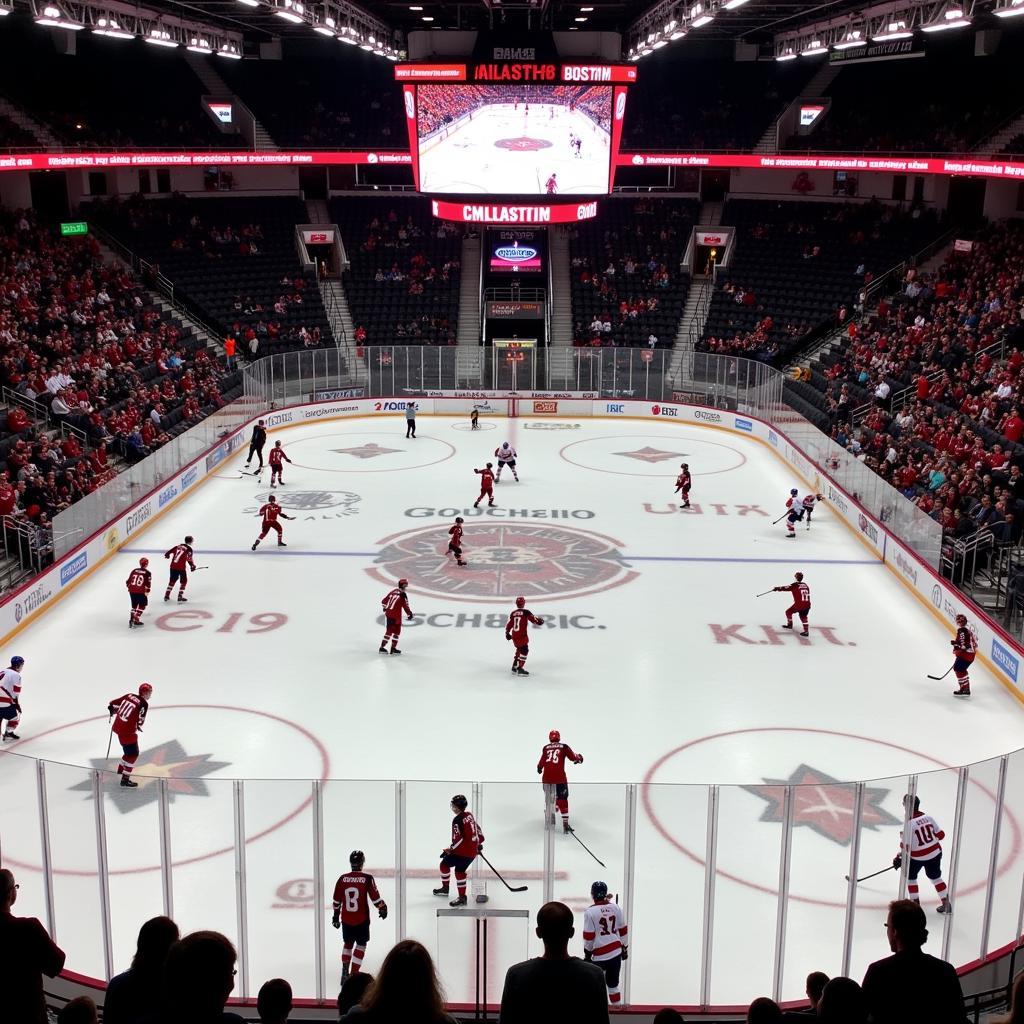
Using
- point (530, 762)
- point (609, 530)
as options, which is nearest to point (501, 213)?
point (609, 530)

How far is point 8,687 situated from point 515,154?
78.4 ft

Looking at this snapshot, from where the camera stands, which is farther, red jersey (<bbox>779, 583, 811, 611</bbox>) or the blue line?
the blue line

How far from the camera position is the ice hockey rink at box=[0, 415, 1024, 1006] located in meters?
8.85

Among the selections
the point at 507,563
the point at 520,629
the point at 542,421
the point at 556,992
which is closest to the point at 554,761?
the point at 520,629

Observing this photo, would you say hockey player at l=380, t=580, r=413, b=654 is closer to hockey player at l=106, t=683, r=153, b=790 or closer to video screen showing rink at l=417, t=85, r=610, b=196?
hockey player at l=106, t=683, r=153, b=790

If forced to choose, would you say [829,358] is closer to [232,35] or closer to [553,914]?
[232,35]

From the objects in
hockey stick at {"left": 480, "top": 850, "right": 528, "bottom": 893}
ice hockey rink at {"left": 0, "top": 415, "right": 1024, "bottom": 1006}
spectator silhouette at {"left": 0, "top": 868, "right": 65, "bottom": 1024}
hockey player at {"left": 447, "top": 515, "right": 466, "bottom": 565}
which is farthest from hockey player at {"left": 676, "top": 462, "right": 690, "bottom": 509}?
spectator silhouette at {"left": 0, "top": 868, "right": 65, "bottom": 1024}

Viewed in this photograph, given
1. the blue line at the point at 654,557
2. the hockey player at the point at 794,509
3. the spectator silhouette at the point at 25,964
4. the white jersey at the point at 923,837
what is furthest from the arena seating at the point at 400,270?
the spectator silhouette at the point at 25,964

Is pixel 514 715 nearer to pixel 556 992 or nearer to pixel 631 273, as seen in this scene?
pixel 556 992

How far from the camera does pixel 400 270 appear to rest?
4591 cm

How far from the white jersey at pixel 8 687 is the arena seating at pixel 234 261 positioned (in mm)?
26540

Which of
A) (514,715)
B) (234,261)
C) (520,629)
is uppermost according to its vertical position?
(234,261)

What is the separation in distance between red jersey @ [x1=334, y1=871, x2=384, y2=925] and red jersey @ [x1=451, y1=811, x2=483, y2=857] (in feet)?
2.36

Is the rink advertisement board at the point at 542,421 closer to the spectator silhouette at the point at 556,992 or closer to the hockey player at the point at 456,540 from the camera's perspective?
the hockey player at the point at 456,540
